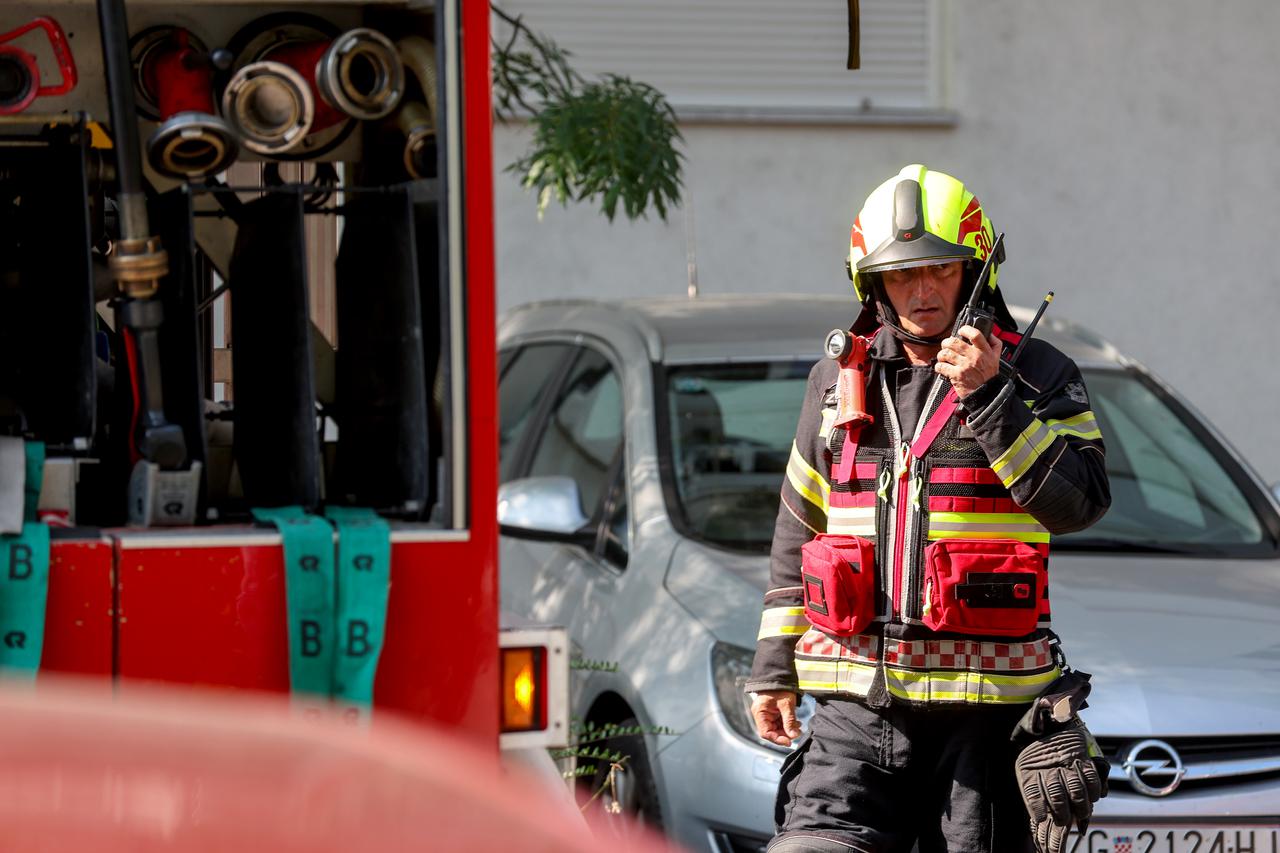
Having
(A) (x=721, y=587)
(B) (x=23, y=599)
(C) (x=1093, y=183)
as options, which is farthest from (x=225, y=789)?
(C) (x=1093, y=183)

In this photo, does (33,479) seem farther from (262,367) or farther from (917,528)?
(917,528)

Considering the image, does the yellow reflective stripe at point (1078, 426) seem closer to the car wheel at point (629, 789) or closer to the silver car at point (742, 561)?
the silver car at point (742, 561)

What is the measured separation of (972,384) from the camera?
9.97 ft

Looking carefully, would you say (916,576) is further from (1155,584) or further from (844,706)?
(1155,584)

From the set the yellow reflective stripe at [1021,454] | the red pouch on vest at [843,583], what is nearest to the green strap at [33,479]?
the red pouch on vest at [843,583]

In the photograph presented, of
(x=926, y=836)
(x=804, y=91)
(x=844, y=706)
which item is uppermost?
(x=804, y=91)

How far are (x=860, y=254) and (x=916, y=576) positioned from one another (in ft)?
1.95

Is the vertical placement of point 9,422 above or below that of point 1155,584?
above

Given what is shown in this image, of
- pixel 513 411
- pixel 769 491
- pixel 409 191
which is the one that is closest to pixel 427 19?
pixel 409 191

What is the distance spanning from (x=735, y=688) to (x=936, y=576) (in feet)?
3.58

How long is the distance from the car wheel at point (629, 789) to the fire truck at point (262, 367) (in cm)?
123

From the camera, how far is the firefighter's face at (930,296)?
127 inches

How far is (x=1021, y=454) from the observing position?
9.84ft

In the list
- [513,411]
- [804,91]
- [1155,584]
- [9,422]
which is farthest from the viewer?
[804,91]
